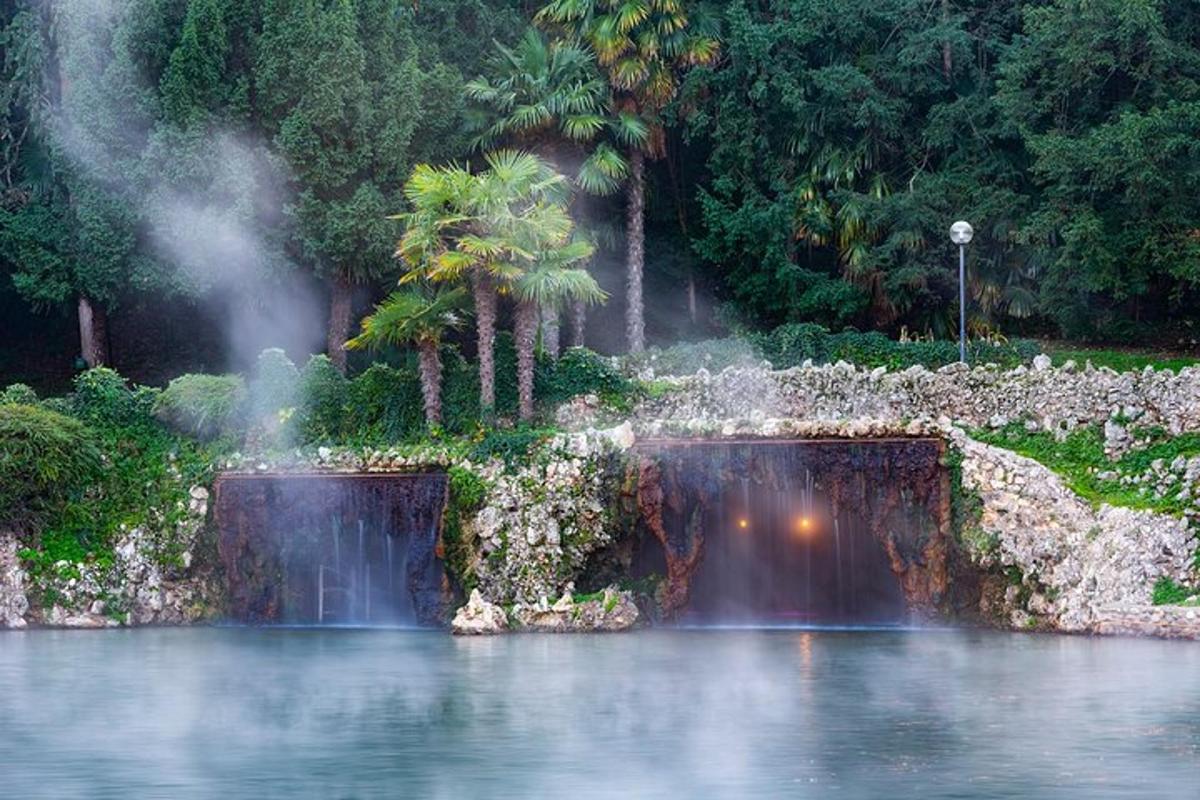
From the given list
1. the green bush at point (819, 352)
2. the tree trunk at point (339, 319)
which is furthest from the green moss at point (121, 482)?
the green bush at point (819, 352)

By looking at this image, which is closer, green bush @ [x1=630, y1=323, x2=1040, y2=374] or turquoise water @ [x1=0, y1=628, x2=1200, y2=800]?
turquoise water @ [x1=0, y1=628, x2=1200, y2=800]

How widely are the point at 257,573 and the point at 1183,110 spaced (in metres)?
21.5

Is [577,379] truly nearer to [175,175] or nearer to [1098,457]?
[1098,457]

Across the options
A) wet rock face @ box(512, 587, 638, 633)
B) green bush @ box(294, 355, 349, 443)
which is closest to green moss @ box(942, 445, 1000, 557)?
wet rock face @ box(512, 587, 638, 633)

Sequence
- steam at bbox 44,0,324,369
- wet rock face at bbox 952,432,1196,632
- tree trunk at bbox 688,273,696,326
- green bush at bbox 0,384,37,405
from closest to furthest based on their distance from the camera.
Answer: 1. wet rock face at bbox 952,432,1196,632
2. green bush at bbox 0,384,37,405
3. steam at bbox 44,0,324,369
4. tree trunk at bbox 688,273,696,326

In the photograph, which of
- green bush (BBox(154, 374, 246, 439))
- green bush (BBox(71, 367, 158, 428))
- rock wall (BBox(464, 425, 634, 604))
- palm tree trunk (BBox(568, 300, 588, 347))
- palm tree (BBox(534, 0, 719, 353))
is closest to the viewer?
rock wall (BBox(464, 425, 634, 604))

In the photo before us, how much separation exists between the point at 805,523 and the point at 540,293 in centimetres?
687

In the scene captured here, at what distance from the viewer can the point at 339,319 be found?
5209 centimetres

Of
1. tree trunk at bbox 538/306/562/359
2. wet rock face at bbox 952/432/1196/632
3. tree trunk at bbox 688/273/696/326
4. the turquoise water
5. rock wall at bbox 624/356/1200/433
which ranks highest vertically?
tree trunk at bbox 688/273/696/326

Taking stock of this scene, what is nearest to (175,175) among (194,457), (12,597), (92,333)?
(92,333)

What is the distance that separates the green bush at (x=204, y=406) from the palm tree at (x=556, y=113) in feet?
24.7

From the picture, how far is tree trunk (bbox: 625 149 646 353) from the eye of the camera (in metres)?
52.5

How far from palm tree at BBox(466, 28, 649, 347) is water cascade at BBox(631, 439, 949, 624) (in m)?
9.13

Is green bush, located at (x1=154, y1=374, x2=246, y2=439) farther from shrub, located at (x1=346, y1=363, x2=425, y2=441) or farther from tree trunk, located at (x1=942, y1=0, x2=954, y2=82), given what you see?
tree trunk, located at (x1=942, y1=0, x2=954, y2=82)
